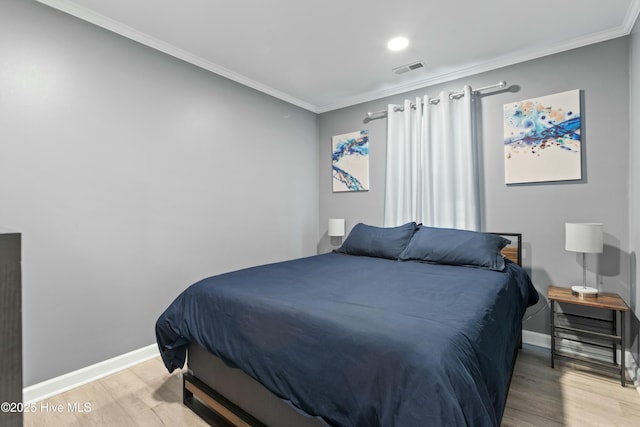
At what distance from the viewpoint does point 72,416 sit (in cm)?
184

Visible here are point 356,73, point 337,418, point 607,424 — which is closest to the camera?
point 337,418

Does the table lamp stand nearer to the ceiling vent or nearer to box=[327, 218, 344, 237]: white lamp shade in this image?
the ceiling vent

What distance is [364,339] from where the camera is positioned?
1.19m

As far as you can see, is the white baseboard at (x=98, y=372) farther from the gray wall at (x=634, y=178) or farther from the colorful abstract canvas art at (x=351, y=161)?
the colorful abstract canvas art at (x=351, y=161)

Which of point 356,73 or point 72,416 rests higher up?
point 356,73

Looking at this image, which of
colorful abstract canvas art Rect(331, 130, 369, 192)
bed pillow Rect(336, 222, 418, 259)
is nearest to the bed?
bed pillow Rect(336, 222, 418, 259)

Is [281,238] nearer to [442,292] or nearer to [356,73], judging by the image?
[356,73]

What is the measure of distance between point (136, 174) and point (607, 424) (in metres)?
3.50

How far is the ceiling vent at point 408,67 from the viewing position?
9.85 feet

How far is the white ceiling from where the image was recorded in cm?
217

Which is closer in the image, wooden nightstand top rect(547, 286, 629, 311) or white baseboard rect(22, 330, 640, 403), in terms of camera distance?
white baseboard rect(22, 330, 640, 403)

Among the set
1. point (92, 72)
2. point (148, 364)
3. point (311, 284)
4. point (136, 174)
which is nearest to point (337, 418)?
point (311, 284)

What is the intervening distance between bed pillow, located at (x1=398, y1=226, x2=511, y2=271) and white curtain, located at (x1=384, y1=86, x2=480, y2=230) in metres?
0.40

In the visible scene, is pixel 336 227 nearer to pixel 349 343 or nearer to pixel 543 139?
pixel 543 139
